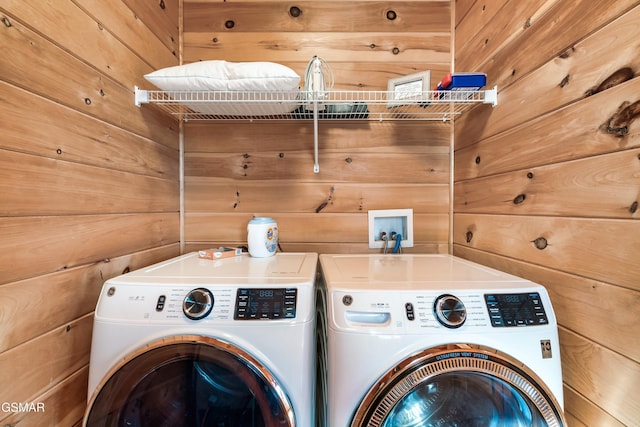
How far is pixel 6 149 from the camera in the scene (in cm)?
64

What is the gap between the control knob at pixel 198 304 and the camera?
71cm

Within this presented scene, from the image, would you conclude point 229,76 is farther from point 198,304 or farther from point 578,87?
point 578,87

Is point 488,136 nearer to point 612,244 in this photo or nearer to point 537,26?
point 537,26

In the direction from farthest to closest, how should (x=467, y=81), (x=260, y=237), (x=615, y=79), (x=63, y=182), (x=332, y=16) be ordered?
1. (x=332, y=16)
2. (x=260, y=237)
3. (x=467, y=81)
4. (x=63, y=182)
5. (x=615, y=79)

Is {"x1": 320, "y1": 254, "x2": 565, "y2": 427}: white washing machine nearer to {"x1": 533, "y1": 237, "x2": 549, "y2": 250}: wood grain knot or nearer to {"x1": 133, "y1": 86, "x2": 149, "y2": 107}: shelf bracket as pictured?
{"x1": 533, "y1": 237, "x2": 549, "y2": 250}: wood grain knot

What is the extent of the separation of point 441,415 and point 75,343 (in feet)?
3.54

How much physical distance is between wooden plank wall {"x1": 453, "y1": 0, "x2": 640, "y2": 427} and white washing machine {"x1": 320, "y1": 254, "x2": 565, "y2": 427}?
0.38 ft

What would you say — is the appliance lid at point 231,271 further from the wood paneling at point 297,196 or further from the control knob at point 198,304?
the wood paneling at point 297,196

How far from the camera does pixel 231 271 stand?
899 millimetres

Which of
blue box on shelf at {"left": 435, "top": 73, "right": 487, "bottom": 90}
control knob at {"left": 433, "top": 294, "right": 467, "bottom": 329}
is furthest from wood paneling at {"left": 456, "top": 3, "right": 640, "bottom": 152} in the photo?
control knob at {"left": 433, "top": 294, "right": 467, "bottom": 329}

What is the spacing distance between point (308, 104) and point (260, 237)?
0.60m

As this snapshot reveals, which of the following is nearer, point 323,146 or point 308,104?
point 308,104

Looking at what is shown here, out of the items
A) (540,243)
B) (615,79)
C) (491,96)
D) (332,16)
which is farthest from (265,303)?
(332,16)

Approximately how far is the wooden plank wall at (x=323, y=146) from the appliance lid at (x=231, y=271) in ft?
0.96
